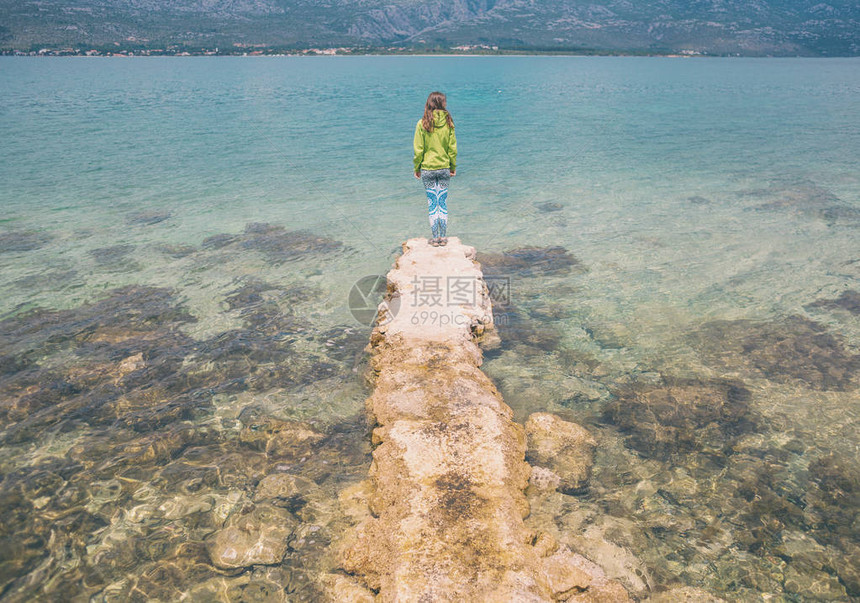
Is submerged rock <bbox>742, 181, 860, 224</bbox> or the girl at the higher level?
the girl

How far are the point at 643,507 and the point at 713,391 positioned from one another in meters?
Result: 2.92

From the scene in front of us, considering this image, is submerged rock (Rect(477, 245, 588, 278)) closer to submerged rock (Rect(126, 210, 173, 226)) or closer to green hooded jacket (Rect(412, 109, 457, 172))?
green hooded jacket (Rect(412, 109, 457, 172))

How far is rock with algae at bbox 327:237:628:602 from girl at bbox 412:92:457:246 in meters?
3.55

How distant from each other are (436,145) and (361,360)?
4181mm

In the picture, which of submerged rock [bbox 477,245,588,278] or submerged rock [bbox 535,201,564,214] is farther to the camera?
submerged rock [bbox 535,201,564,214]

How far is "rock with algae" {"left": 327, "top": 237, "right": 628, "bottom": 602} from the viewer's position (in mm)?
3891

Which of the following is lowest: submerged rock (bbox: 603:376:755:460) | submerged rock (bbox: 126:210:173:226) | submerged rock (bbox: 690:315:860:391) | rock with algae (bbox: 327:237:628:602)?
submerged rock (bbox: 126:210:173:226)

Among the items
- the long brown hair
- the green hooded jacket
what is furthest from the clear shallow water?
the long brown hair

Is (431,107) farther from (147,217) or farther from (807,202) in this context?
(807,202)

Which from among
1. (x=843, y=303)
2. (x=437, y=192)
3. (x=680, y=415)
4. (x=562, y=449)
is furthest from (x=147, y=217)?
(x=843, y=303)

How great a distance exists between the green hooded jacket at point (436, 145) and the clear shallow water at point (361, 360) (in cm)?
334

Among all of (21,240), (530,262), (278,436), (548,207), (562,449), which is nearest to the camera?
(562,449)

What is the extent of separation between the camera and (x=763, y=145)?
2781cm

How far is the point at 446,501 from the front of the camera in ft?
14.9
